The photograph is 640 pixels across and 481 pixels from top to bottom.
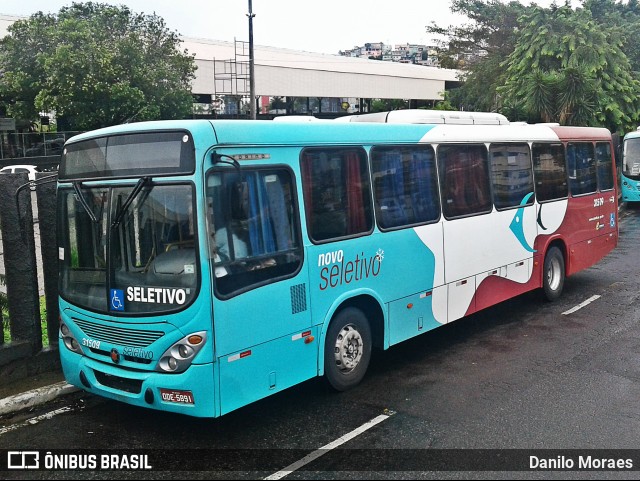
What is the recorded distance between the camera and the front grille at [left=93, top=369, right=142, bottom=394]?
223 inches

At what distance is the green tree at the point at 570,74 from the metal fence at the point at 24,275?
19.6 m

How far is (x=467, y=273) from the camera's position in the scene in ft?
28.7

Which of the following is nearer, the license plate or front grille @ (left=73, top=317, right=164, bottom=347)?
the license plate

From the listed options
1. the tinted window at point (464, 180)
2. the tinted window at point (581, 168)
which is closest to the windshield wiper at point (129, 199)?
the tinted window at point (464, 180)

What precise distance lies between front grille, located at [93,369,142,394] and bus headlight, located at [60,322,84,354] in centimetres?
35

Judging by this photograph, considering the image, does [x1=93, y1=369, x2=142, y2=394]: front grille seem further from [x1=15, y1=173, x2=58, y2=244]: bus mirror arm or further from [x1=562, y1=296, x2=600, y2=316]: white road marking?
[x1=562, y1=296, x2=600, y2=316]: white road marking

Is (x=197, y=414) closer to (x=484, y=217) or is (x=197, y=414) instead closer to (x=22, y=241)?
(x=22, y=241)

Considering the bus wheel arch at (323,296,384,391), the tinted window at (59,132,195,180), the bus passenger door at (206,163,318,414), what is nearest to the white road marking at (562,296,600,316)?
the bus wheel arch at (323,296,384,391)

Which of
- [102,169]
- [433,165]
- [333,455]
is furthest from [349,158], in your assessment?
[333,455]

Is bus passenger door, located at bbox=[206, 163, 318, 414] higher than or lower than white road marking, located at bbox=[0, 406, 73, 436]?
higher

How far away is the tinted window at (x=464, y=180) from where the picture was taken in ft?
27.4

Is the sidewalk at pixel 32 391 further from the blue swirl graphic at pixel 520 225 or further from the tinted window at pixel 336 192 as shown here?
the blue swirl graphic at pixel 520 225

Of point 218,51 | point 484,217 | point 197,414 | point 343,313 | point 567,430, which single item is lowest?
point 567,430

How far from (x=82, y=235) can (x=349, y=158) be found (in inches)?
108
